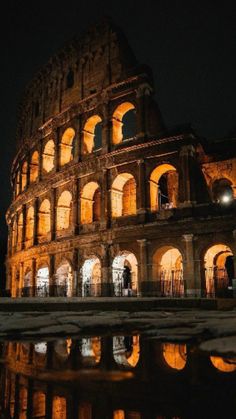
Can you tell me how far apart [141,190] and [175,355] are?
15.5m

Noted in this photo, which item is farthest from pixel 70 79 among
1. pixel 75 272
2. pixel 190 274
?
pixel 190 274

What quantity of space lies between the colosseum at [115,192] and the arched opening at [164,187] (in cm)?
6

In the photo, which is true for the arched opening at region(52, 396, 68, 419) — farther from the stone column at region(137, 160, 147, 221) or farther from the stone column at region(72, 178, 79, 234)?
the stone column at region(72, 178, 79, 234)

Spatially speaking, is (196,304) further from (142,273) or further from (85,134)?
(85,134)

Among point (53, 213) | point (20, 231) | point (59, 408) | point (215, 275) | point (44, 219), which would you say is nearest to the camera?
point (59, 408)

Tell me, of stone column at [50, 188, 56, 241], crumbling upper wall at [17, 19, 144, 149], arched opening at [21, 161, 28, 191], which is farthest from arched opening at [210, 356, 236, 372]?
arched opening at [21, 161, 28, 191]

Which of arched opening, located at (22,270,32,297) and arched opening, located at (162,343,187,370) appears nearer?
arched opening, located at (162,343,187,370)

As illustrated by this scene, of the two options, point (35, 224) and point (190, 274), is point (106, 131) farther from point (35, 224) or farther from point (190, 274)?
point (190, 274)

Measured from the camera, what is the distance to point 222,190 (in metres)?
20.9

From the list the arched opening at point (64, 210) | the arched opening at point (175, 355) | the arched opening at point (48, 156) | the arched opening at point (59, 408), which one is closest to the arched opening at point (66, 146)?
the arched opening at point (48, 156)

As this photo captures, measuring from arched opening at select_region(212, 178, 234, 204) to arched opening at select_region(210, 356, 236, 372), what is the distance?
58.2 feet

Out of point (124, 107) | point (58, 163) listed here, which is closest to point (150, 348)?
point (124, 107)

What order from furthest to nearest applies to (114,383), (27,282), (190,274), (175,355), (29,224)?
(29,224) < (27,282) < (190,274) < (175,355) < (114,383)

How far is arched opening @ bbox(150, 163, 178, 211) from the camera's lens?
19.1 m
